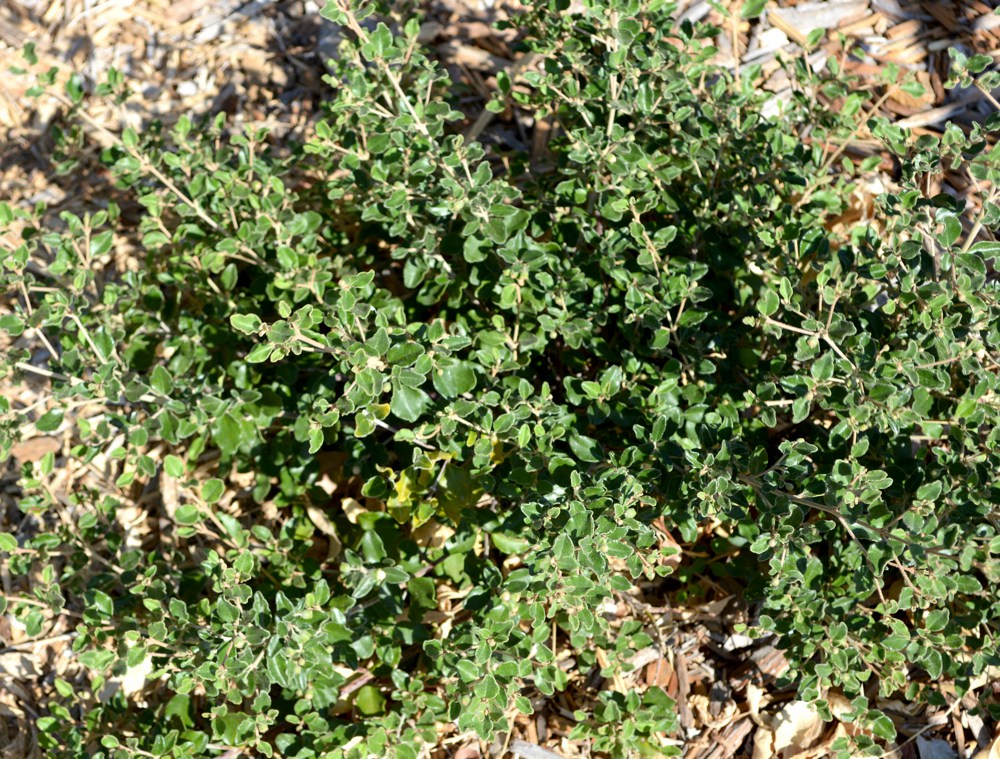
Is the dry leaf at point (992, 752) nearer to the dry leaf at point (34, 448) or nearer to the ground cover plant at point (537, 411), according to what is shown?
the ground cover plant at point (537, 411)

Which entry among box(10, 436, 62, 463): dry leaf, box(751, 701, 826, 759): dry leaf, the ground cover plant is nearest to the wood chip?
the ground cover plant


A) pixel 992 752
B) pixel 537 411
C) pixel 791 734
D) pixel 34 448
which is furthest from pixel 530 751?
pixel 34 448

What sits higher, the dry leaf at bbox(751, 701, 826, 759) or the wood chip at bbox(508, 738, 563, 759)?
the dry leaf at bbox(751, 701, 826, 759)

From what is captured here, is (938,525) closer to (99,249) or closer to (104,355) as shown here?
(104,355)

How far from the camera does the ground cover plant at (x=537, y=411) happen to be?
2.42m

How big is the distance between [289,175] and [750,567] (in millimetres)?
2505

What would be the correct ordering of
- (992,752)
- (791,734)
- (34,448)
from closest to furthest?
(992,752)
(791,734)
(34,448)

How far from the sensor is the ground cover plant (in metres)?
2.42

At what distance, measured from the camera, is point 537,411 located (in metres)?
2.58

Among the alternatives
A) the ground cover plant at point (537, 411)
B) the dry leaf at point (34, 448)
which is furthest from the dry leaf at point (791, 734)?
the dry leaf at point (34, 448)

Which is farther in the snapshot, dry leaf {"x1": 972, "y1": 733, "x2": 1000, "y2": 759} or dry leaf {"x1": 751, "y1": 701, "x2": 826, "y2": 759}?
dry leaf {"x1": 751, "y1": 701, "x2": 826, "y2": 759}

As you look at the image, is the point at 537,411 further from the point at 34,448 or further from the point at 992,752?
the point at 34,448

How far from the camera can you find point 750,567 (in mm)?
2807

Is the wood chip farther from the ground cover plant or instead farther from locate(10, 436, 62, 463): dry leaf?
locate(10, 436, 62, 463): dry leaf
